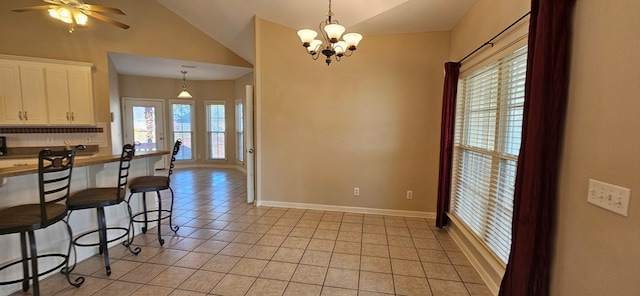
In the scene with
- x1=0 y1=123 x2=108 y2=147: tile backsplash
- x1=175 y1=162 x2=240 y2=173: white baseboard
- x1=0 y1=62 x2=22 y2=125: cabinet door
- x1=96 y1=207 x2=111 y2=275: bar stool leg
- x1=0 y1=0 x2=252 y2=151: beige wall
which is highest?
x1=0 y1=0 x2=252 y2=151: beige wall

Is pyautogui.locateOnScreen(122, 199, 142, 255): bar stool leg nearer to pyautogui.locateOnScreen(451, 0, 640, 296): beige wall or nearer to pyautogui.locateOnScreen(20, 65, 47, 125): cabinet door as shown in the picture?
pyautogui.locateOnScreen(20, 65, 47, 125): cabinet door

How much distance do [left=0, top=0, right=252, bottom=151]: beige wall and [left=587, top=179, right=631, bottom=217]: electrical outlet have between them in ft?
18.3

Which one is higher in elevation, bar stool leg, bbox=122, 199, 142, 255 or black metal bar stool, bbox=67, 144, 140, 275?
black metal bar stool, bbox=67, 144, 140, 275

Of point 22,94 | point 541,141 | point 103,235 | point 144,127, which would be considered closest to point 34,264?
point 103,235

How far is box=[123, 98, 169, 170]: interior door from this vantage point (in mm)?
7281

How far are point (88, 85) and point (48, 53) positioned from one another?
0.65m

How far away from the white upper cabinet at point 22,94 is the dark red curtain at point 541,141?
591cm

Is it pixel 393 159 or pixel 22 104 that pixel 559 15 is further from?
pixel 22 104

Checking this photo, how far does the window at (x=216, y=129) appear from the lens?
8102 mm

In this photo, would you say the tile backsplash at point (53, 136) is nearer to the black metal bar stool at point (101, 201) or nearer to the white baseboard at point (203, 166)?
the black metal bar stool at point (101, 201)

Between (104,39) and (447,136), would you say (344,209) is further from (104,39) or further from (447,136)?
(104,39)

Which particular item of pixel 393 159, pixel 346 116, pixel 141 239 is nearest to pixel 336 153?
pixel 346 116

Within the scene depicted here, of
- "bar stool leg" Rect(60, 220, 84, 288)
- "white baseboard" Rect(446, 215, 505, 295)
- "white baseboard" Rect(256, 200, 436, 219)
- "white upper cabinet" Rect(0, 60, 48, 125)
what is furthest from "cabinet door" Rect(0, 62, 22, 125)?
"white baseboard" Rect(446, 215, 505, 295)

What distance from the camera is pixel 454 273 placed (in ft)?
8.20
